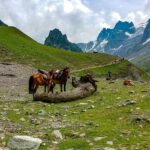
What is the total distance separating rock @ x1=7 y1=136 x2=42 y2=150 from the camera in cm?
1803

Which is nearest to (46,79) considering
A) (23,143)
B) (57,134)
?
(57,134)

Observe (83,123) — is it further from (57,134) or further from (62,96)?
(62,96)

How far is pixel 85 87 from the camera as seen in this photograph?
38531mm

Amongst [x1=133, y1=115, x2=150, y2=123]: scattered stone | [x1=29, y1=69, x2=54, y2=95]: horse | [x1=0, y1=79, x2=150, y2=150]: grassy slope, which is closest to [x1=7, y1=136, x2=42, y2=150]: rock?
[x1=0, y1=79, x2=150, y2=150]: grassy slope

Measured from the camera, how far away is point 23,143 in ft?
59.4

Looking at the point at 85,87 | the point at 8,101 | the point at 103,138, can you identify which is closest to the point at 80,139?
the point at 103,138

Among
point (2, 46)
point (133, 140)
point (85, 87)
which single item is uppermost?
point (2, 46)

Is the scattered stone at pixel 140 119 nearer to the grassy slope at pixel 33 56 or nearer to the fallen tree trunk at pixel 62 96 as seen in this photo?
the fallen tree trunk at pixel 62 96

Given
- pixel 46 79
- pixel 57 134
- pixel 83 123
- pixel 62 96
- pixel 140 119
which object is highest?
pixel 46 79

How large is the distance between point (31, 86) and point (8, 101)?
18.7ft

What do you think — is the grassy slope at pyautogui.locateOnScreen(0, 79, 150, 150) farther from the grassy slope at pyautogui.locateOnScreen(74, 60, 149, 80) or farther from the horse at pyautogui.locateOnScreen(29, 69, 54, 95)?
the grassy slope at pyautogui.locateOnScreen(74, 60, 149, 80)

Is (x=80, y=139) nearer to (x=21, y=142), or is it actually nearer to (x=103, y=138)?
(x=103, y=138)

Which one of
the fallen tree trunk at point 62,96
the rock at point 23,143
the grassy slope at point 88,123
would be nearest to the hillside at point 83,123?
the grassy slope at point 88,123

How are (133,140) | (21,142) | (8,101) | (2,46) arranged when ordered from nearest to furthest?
(21,142) → (133,140) → (8,101) → (2,46)
